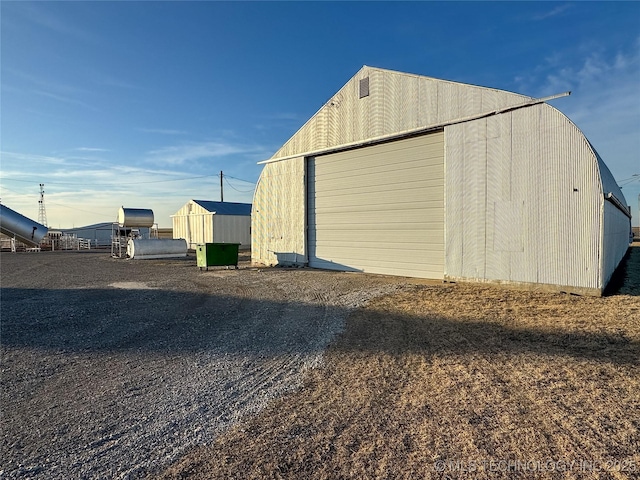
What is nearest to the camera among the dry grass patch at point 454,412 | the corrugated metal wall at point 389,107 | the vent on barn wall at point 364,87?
the dry grass patch at point 454,412

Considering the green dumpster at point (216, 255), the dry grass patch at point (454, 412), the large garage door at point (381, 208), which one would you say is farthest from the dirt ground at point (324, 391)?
the green dumpster at point (216, 255)

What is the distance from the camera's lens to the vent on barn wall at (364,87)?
13.6m

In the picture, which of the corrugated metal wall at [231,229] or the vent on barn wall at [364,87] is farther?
the corrugated metal wall at [231,229]

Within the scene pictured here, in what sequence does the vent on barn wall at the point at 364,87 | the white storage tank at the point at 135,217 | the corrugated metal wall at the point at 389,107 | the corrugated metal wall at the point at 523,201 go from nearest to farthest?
1. the corrugated metal wall at the point at 523,201
2. the corrugated metal wall at the point at 389,107
3. the vent on barn wall at the point at 364,87
4. the white storage tank at the point at 135,217

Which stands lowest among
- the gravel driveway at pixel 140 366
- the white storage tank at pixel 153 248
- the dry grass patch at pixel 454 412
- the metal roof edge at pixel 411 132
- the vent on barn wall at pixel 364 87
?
the gravel driveway at pixel 140 366

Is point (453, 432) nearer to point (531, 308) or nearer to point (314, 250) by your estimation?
point (531, 308)

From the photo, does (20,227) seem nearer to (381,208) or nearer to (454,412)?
(381,208)

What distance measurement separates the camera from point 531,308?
7938 millimetres

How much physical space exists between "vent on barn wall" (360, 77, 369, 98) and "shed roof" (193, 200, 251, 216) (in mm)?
18117

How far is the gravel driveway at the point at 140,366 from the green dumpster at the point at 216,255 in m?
5.00

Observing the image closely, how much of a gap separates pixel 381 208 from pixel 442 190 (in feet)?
7.86

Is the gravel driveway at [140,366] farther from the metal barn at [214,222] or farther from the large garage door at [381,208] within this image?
the metal barn at [214,222]

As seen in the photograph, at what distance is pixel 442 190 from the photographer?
11750mm

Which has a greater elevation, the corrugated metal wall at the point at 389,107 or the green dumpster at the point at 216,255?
the corrugated metal wall at the point at 389,107
